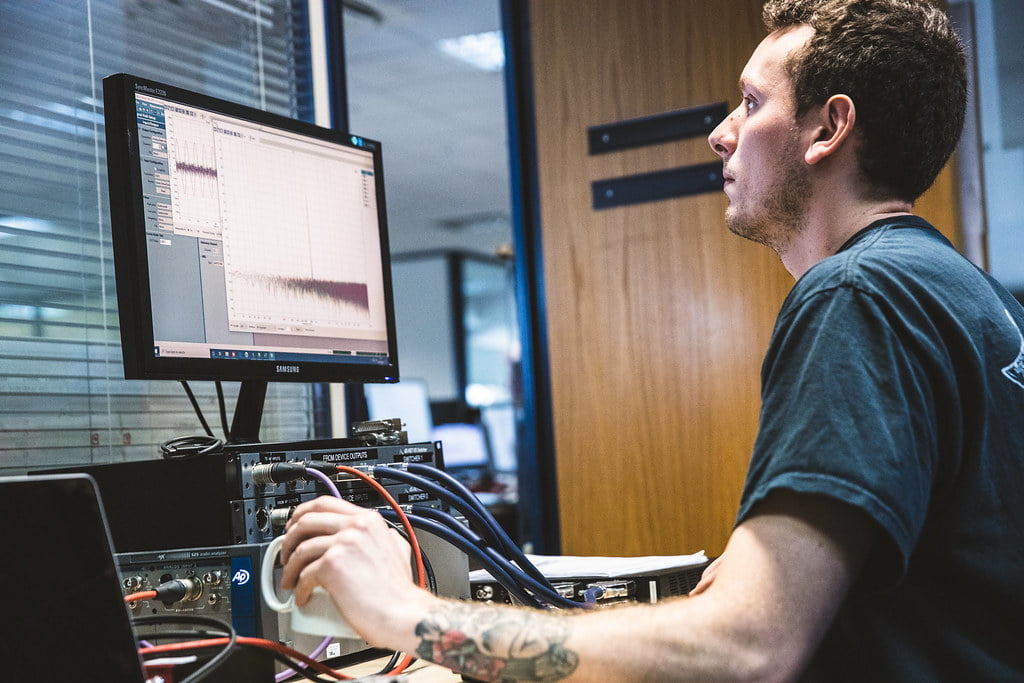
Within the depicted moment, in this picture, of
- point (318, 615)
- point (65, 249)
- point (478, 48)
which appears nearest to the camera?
point (318, 615)

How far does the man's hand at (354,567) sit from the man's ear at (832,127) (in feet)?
1.91

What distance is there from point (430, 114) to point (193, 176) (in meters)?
5.09

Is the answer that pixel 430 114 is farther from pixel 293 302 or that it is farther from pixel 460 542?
pixel 460 542

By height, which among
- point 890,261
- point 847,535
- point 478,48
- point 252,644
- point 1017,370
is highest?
point 478,48

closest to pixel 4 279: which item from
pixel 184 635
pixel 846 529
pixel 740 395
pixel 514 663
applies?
pixel 184 635

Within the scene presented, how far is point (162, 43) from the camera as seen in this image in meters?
1.76

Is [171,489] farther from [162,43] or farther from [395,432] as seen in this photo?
[162,43]

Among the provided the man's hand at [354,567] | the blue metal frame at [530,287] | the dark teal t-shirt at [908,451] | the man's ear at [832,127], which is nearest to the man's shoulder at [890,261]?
the dark teal t-shirt at [908,451]

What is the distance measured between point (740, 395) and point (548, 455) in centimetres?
53

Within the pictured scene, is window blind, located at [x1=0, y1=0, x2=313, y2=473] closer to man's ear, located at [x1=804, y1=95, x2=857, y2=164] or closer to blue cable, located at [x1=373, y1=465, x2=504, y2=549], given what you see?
blue cable, located at [x1=373, y1=465, x2=504, y2=549]

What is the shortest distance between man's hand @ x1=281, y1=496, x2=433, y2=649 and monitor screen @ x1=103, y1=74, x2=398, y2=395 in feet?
1.32

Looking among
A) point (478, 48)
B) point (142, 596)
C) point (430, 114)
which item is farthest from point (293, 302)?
point (430, 114)

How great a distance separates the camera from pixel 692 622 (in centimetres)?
69

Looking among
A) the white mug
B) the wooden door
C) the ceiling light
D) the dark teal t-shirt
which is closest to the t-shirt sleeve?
the dark teal t-shirt
